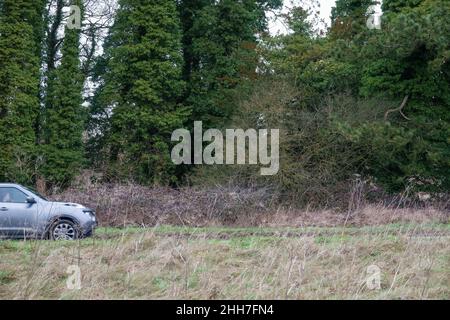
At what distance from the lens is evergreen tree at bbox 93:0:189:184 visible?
30.6m

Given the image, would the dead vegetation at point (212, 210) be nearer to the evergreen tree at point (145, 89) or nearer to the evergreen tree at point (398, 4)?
the evergreen tree at point (145, 89)

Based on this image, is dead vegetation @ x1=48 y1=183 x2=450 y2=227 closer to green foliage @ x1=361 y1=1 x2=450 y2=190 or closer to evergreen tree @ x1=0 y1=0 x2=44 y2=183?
green foliage @ x1=361 y1=1 x2=450 y2=190

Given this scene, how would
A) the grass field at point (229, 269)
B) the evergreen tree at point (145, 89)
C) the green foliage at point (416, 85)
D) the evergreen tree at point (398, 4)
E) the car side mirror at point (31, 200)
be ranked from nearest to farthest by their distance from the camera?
the grass field at point (229, 269)
the car side mirror at point (31, 200)
the green foliage at point (416, 85)
the evergreen tree at point (398, 4)
the evergreen tree at point (145, 89)

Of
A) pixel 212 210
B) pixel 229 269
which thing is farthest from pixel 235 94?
pixel 229 269

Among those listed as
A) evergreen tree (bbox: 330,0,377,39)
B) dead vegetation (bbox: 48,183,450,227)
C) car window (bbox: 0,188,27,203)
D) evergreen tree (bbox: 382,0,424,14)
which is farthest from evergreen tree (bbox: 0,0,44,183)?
evergreen tree (bbox: 382,0,424,14)

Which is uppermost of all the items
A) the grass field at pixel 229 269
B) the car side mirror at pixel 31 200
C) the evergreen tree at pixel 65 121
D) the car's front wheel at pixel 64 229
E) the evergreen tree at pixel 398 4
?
the evergreen tree at pixel 398 4

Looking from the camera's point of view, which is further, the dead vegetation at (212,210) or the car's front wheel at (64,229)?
the dead vegetation at (212,210)

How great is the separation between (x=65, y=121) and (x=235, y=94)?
963cm

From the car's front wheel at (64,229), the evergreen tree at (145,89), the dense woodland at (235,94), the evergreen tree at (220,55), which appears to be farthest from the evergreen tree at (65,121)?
the car's front wheel at (64,229)

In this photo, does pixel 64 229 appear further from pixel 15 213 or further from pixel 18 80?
pixel 18 80

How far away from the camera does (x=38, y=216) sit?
14000 mm

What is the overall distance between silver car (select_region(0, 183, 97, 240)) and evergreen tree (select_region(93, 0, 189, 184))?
1509cm

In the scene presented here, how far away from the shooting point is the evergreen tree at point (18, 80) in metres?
29.3

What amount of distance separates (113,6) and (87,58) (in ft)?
13.3
